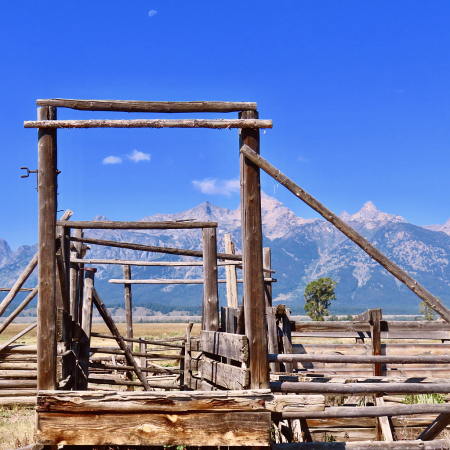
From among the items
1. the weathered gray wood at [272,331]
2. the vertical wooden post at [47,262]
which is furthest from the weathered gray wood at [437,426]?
the vertical wooden post at [47,262]

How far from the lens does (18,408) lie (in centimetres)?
1038

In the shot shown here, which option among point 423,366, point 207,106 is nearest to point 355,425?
point 423,366

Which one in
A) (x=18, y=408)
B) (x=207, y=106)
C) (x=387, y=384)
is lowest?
(x=18, y=408)

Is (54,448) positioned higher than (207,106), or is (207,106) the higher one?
(207,106)

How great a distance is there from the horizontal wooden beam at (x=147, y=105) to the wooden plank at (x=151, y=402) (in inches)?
108

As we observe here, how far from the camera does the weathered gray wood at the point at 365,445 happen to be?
5207 millimetres

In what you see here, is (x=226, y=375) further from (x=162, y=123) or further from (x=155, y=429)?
(x=162, y=123)

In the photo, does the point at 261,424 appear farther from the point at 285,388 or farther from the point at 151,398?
the point at 151,398

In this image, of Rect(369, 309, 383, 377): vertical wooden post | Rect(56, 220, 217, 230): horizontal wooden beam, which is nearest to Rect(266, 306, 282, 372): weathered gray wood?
Rect(369, 309, 383, 377): vertical wooden post

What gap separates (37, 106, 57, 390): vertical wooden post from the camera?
473 centimetres

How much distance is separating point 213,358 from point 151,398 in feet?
8.33

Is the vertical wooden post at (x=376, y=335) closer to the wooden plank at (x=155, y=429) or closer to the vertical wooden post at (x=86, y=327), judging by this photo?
the wooden plank at (x=155, y=429)

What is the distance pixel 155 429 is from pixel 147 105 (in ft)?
10.2

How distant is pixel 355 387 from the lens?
5.24 metres
